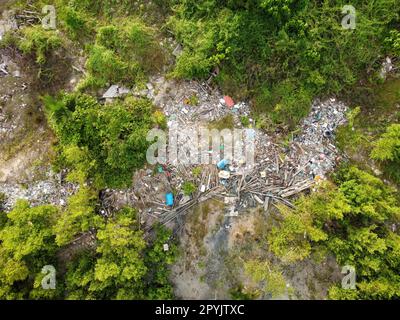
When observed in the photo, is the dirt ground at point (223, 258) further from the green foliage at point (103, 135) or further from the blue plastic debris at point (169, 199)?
the green foliage at point (103, 135)

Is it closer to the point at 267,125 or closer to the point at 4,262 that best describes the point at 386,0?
the point at 267,125

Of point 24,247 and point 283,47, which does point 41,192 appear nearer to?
point 24,247

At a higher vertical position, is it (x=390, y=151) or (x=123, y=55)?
(x=123, y=55)

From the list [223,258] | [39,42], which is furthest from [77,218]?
[39,42]

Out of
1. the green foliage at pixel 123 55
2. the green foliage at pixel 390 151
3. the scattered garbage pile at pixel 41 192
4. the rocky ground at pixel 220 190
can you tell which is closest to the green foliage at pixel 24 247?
the scattered garbage pile at pixel 41 192

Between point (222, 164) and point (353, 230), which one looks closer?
point (353, 230)

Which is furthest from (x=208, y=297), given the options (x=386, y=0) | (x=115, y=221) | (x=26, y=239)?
(x=386, y=0)
